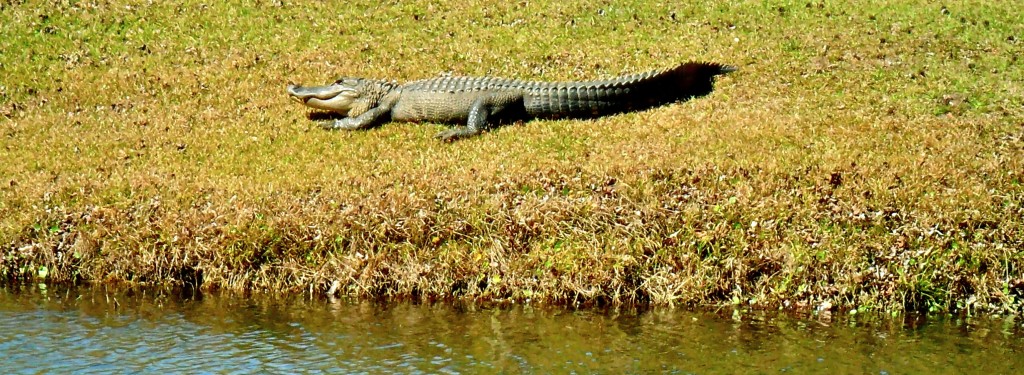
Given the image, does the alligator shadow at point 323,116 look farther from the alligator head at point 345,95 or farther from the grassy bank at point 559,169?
the grassy bank at point 559,169

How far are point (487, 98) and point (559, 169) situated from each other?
2511 millimetres

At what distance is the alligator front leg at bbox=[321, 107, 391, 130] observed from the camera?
A: 13.2m

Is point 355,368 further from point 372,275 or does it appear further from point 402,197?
point 402,197

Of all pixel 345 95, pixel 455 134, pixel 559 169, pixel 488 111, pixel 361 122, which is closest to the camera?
pixel 559 169

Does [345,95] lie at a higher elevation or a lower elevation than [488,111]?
higher

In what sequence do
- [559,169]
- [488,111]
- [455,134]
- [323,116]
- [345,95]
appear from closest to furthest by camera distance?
[559,169], [455,134], [488,111], [345,95], [323,116]

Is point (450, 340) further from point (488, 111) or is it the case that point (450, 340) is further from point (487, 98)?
point (487, 98)

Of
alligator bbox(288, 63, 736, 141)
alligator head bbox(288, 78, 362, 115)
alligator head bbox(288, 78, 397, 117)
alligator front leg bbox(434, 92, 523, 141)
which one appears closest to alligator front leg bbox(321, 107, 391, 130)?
alligator bbox(288, 63, 736, 141)

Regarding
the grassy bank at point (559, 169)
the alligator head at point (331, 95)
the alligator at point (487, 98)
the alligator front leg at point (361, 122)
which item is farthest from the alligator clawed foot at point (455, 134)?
the alligator head at point (331, 95)

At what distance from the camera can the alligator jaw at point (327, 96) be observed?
537 inches

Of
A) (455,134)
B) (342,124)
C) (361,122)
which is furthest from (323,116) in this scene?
(455,134)

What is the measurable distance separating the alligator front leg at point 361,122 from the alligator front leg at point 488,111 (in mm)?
1052

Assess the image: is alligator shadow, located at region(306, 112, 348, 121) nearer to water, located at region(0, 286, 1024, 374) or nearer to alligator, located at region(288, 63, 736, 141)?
alligator, located at region(288, 63, 736, 141)

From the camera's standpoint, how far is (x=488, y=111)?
42.4 ft
